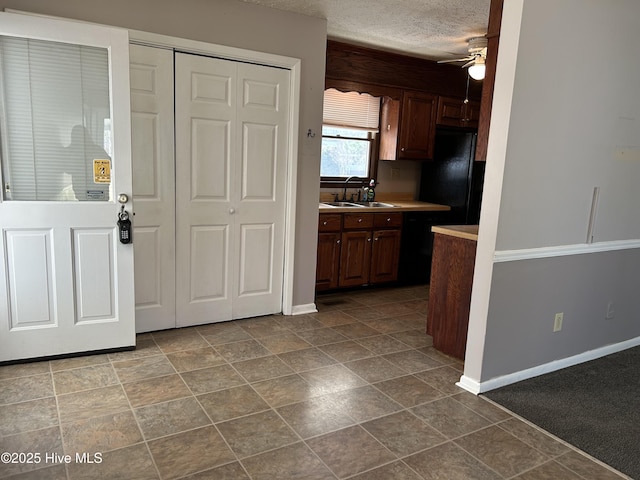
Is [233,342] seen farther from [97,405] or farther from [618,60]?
[618,60]

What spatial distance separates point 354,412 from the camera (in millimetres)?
2443

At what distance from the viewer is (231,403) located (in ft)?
8.14

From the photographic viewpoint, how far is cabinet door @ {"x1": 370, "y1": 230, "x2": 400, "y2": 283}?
15.7ft

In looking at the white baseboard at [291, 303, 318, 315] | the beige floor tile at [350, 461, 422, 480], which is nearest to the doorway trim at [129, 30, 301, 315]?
the white baseboard at [291, 303, 318, 315]

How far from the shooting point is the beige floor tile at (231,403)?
2373 mm

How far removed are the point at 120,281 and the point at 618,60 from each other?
11.2ft

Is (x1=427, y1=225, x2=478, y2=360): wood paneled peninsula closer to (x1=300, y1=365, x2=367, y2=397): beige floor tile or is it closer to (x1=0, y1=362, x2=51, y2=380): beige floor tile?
(x1=300, y1=365, x2=367, y2=397): beige floor tile

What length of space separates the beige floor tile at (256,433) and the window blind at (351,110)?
10.8ft

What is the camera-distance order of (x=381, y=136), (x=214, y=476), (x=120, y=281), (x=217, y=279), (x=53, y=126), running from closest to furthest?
(x=214, y=476) → (x=53, y=126) → (x=120, y=281) → (x=217, y=279) → (x=381, y=136)

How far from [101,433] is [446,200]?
424 cm

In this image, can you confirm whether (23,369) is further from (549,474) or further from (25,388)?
(549,474)

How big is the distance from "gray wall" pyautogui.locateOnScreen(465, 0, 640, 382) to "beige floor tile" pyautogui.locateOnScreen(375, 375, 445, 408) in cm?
28

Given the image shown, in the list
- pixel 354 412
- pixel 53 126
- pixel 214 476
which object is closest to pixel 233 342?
pixel 354 412

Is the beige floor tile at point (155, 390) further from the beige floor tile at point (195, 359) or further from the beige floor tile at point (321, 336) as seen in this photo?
the beige floor tile at point (321, 336)
